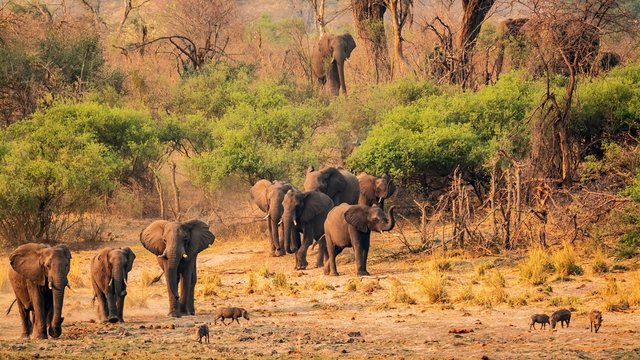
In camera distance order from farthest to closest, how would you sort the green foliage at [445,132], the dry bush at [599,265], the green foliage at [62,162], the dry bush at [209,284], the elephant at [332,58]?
the elephant at [332,58] → the green foliage at [445,132] → the green foliage at [62,162] → the dry bush at [209,284] → the dry bush at [599,265]

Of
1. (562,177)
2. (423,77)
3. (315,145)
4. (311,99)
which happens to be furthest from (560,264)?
(311,99)

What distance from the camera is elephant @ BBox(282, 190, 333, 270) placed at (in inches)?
922

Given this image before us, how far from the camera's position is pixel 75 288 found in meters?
21.5

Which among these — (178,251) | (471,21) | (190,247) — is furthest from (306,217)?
(471,21)

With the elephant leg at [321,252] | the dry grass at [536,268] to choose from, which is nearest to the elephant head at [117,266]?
the dry grass at [536,268]

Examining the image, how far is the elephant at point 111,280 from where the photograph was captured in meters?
17.1

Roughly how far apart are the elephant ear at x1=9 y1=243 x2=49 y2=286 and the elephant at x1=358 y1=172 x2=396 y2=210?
1069 cm

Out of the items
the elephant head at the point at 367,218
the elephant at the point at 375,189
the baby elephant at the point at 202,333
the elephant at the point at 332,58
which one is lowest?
the baby elephant at the point at 202,333

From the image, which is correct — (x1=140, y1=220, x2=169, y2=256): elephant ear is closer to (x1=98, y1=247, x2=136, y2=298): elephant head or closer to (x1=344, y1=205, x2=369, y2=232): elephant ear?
(x1=98, y1=247, x2=136, y2=298): elephant head

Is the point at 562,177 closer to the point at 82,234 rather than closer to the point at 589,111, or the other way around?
the point at 589,111

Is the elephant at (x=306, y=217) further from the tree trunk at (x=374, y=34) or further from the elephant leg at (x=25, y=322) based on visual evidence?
the tree trunk at (x=374, y=34)

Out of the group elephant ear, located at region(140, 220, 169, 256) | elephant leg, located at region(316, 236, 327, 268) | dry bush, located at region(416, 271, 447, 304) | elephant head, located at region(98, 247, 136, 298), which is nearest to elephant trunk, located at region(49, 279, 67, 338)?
elephant head, located at region(98, 247, 136, 298)

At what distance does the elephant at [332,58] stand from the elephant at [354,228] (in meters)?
16.2

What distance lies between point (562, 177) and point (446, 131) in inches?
129
